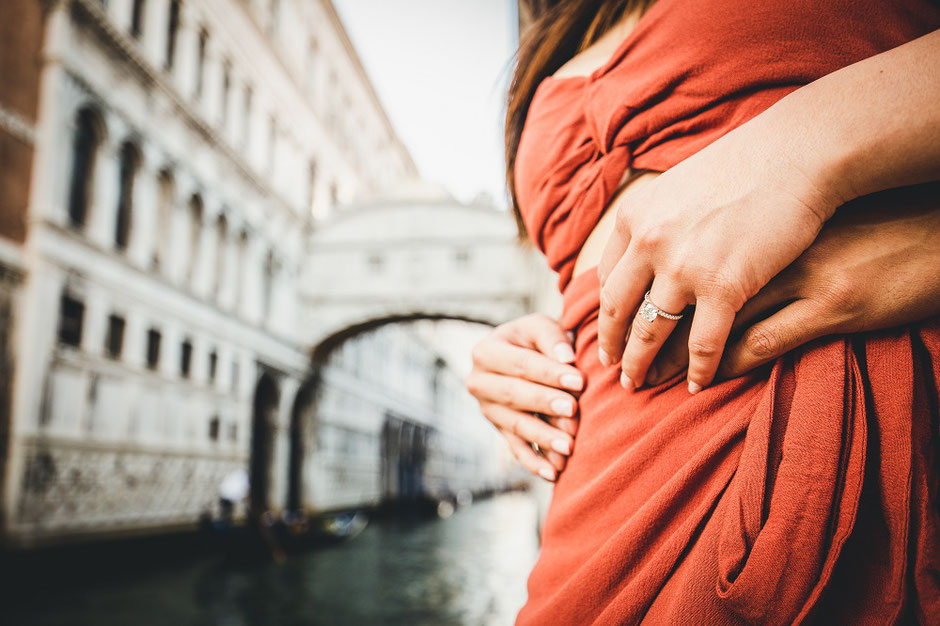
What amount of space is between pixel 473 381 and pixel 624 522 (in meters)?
0.35

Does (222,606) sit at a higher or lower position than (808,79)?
lower

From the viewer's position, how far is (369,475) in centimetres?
→ 2212

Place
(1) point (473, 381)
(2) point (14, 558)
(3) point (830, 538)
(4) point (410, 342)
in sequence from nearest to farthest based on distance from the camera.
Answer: (3) point (830, 538) → (1) point (473, 381) → (2) point (14, 558) → (4) point (410, 342)

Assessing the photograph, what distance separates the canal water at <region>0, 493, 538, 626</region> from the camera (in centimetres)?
621

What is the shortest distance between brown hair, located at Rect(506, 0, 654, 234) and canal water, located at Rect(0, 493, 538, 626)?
645cm

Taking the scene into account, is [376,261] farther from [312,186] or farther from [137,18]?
[137,18]

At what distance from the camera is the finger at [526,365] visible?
2.36 ft

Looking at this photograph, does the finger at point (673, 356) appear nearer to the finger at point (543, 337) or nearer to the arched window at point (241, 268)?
the finger at point (543, 337)

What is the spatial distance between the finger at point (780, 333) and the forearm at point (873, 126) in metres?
0.08

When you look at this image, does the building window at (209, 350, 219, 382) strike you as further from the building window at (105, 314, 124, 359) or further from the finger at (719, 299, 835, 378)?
the finger at (719, 299, 835, 378)

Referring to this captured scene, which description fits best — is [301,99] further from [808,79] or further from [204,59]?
[808,79]

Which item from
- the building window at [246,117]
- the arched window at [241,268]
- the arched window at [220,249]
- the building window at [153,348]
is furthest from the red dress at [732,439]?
the building window at [246,117]

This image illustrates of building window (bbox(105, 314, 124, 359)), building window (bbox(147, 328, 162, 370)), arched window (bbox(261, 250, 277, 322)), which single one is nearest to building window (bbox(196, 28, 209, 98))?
arched window (bbox(261, 250, 277, 322))

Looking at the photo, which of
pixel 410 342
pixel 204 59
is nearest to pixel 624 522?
pixel 204 59
